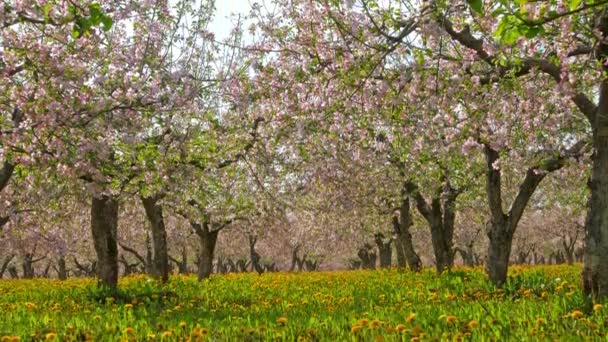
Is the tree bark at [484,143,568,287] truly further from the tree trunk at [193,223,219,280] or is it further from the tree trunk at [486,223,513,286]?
the tree trunk at [193,223,219,280]

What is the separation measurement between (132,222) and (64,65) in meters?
29.6

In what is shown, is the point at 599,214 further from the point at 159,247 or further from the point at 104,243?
the point at 159,247

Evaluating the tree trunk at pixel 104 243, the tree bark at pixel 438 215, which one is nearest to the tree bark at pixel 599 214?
the tree trunk at pixel 104 243

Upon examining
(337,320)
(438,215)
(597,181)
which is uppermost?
(438,215)

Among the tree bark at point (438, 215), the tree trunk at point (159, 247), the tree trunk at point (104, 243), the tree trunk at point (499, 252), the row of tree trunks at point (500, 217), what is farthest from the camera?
the tree bark at point (438, 215)

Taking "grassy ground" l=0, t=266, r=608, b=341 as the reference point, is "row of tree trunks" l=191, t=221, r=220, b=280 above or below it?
above

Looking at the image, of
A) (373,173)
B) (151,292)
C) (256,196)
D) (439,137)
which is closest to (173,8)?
(151,292)

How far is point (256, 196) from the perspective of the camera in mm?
24625

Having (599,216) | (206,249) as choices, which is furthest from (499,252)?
(206,249)

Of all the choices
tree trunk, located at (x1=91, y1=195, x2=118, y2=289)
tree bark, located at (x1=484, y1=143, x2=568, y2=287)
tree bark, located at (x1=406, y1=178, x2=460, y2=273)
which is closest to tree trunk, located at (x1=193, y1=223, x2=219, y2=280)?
tree bark, located at (x1=406, y1=178, x2=460, y2=273)

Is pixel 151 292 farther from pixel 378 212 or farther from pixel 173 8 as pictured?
pixel 378 212

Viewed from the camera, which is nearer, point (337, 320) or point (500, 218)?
point (337, 320)

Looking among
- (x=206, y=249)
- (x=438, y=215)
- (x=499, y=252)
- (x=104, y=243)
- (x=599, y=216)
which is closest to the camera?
(x=599, y=216)

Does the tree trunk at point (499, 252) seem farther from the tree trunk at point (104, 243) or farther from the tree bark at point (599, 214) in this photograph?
the tree trunk at point (104, 243)
